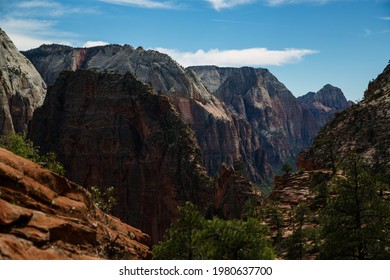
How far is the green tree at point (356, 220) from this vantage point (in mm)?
27250

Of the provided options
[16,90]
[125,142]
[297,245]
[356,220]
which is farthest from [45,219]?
[16,90]

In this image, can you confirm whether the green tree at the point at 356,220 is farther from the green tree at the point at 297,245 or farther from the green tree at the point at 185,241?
the green tree at the point at 185,241

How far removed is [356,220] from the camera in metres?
28.3

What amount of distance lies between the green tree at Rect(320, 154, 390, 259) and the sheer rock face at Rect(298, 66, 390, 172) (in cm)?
2894

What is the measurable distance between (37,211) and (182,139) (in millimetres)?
90017

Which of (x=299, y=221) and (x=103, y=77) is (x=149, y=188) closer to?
(x=103, y=77)

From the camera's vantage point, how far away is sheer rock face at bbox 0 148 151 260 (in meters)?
19.8

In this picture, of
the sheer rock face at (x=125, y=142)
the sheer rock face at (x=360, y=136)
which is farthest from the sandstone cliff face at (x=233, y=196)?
the sheer rock face at (x=125, y=142)

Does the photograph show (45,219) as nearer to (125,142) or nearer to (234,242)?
(234,242)

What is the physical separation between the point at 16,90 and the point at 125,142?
69.6 metres

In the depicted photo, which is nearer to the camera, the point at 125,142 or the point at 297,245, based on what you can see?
the point at 297,245

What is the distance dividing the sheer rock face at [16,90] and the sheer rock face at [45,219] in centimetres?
12503

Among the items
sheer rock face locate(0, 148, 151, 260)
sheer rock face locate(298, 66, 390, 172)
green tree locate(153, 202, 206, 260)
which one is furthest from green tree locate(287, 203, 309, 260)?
sheer rock face locate(298, 66, 390, 172)
